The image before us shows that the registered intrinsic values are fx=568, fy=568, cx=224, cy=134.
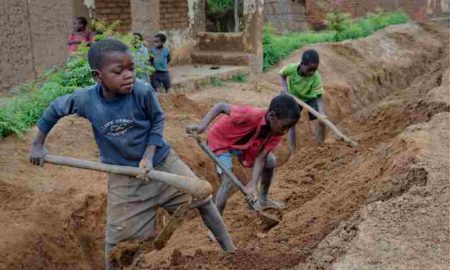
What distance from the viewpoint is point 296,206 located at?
620 centimetres

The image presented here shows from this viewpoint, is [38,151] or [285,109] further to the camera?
[285,109]

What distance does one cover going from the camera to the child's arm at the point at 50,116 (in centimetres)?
365

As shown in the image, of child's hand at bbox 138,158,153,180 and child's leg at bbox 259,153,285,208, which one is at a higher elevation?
child's hand at bbox 138,158,153,180

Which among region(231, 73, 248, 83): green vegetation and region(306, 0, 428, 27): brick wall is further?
region(306, 0, 428, 27): brick wall

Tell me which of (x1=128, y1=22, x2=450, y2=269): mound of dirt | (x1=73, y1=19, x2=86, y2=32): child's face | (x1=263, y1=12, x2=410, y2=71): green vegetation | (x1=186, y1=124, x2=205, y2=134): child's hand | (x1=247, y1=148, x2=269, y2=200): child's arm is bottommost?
(x1=128, y1=22, x2=450, y2=269): mound of dirt

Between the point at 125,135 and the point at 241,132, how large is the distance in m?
1.52

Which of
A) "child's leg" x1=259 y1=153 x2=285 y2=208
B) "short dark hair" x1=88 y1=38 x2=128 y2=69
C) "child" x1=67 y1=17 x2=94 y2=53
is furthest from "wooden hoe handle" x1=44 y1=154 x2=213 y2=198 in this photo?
"child" x1=67 y1=17 x2=94 y2=53

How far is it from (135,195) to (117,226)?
0.24m

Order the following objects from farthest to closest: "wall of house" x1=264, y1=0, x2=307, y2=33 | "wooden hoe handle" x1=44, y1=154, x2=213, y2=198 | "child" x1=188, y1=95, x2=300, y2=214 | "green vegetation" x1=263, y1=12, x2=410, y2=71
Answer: "wall of house" x1=264, y1=0, x2=307, y2=33, "green vegetation" x1=263, y1=12, x2=410, y2=71, "child" x1=188, y1=95, x2=300, y2=214, "wooden hoe handle" x1=44, y1=154, x2=213, y2=198

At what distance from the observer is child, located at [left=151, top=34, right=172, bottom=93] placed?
896 cm

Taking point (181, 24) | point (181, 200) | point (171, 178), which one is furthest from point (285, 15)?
point (171, 178)

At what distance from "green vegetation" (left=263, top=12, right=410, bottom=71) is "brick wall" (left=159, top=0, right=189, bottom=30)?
1959 mm

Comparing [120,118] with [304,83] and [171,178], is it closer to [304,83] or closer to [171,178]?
[171,178]

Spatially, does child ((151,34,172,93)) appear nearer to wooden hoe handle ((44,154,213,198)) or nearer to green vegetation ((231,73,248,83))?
green vegetation ((231,73,248,83))
